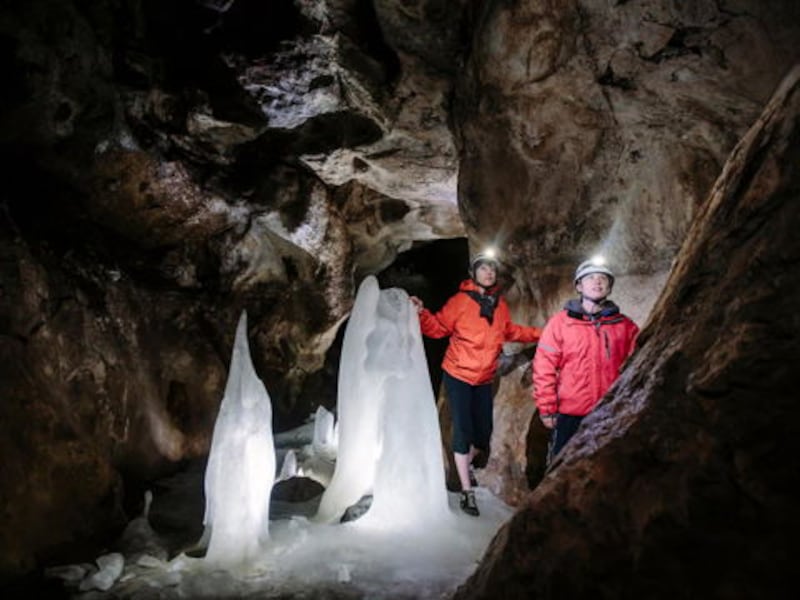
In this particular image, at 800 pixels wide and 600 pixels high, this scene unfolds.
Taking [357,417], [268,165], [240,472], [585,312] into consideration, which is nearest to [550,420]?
[585,312]

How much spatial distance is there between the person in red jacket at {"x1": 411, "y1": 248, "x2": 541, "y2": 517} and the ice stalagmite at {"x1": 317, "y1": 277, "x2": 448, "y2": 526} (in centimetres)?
27

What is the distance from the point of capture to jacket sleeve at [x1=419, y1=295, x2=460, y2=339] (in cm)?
564

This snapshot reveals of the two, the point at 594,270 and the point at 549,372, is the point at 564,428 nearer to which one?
the point at 549,372

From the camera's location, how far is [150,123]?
26.7ft

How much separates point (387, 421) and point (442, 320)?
4.21ft

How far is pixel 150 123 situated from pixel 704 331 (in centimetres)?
840

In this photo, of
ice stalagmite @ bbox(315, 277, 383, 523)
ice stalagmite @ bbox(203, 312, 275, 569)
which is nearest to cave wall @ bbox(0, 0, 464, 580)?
ice stalagmite @ bbox(203, 312, 275, 569)

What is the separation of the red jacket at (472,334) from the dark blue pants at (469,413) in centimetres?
11

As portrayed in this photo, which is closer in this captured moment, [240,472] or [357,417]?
[240,472]

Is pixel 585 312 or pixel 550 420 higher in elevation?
pixel 585 312

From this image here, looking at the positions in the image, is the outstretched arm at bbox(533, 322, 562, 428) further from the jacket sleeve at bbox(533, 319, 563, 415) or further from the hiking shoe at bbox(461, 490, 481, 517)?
the hiking shoe at bbox(461, 490, 481, 517)

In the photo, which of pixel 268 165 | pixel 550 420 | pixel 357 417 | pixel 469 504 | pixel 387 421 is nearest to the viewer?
pixel 550 420

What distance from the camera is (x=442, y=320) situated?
571 cm

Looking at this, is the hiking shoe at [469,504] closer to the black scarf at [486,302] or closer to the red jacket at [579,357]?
the red jacket at [579,357]
